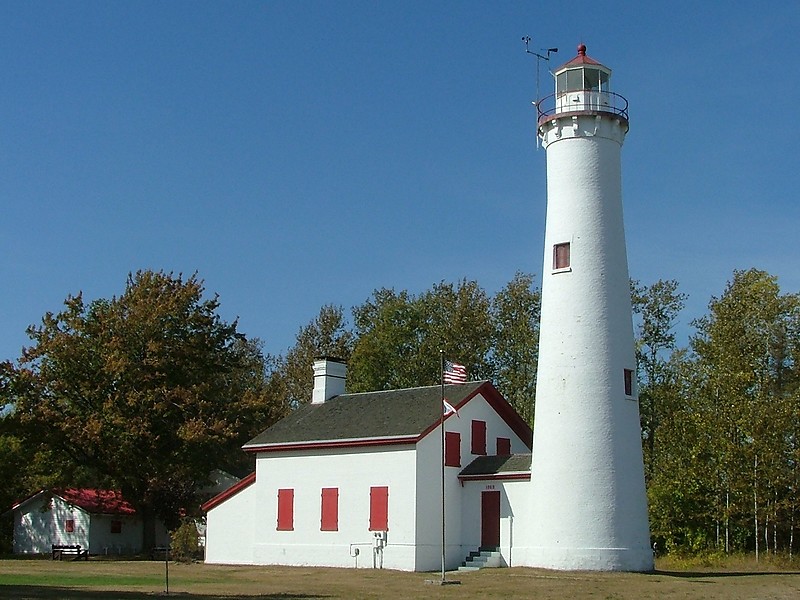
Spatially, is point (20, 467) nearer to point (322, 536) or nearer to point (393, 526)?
point (322, 536)

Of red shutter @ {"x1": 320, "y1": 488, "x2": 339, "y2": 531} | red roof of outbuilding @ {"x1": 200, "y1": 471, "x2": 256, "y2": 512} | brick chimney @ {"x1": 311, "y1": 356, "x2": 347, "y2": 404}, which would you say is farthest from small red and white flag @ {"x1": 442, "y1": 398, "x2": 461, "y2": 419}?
red roof of outbuilding @ {"x1": 200, "y1": 471, "x2": 256, "y2": 512}

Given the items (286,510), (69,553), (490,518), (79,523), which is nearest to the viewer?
(490,518)

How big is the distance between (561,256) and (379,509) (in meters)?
9.67

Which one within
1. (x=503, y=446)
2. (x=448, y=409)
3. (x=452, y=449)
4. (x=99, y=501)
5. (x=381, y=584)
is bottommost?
(x=381, y=584)

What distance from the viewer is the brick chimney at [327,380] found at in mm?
37938

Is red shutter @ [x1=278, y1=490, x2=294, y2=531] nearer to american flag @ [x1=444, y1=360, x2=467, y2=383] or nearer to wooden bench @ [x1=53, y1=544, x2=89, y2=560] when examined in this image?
american flag @ [x1=444, y1=360, x2=467, y2=383]

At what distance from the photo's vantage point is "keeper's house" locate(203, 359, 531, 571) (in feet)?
101

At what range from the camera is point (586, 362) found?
27.9 m

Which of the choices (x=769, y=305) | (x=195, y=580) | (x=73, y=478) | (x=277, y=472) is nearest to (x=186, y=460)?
(x=73, y=478)

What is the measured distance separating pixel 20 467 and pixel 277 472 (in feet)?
57.8

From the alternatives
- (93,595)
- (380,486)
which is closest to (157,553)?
(380,486)

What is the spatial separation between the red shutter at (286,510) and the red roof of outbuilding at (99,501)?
558 inches

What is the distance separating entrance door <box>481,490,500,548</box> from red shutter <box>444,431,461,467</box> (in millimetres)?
1390

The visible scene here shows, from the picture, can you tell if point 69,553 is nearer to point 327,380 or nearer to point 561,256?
point 327,380
